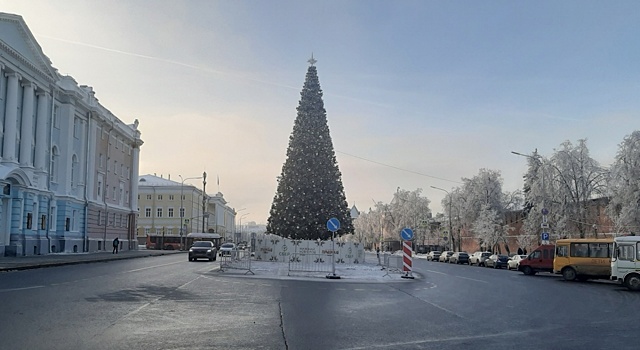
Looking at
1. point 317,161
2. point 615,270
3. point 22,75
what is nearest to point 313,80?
point 317,161

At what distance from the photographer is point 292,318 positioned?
1317 cm

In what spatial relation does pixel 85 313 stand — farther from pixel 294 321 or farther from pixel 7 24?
pixel 7 24

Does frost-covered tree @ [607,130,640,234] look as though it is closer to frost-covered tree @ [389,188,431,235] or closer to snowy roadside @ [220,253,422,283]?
snowy roadside @ [220,253,422,283]

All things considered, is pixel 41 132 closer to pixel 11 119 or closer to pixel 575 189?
pixel 11 119

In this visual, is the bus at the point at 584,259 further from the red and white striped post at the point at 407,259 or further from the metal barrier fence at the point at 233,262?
the metal barrier fence at the point at 233,262

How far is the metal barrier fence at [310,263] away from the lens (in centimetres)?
3237

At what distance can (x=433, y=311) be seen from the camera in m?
15.2

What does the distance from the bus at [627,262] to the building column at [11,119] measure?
38814 mm

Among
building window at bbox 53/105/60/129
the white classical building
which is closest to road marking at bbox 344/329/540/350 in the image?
the white classical building

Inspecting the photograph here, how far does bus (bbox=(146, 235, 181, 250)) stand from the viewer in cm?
8675

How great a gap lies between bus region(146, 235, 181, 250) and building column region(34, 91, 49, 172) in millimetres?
39305

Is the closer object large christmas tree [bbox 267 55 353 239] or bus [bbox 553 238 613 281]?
bus [bbox 553 238 613 281]

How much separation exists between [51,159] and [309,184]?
2319 cm

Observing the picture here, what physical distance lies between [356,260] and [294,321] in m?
32.2
